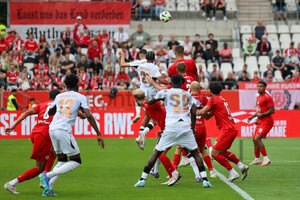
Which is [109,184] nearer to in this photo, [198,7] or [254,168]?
[254,168]

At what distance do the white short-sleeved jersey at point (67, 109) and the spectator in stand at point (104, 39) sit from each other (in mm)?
19308

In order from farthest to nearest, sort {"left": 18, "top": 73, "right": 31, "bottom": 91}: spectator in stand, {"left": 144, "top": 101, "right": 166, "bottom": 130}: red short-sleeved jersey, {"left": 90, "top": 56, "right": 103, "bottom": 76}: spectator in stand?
{"left": 90, "top": 56, "right": 103, "bottom": 76}: spectator in stand < {"left": 18, "top": 73, "right": 31, "bottom": 91}: spectator in stand < {"left": 144, "top": 101, "right": 166, "bottom": 130}: red short-sleeved jersey

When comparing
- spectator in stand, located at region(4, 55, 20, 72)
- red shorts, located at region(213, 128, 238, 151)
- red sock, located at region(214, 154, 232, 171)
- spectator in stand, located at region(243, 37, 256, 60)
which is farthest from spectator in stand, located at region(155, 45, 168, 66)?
red sock, located at region(214, 154, 232, 171)

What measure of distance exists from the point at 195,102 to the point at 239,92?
15061 millimetres

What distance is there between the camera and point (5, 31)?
30609 millimetres

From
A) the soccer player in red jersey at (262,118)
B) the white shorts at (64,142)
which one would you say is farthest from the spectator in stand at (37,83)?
the white shorts at (64,142)

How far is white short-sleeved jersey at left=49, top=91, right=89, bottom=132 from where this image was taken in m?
9.60

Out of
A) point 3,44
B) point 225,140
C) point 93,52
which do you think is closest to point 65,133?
point 225,140

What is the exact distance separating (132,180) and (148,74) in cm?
276

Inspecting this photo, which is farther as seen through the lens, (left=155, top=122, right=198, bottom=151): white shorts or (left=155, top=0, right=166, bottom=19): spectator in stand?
(left=155, top=0, right=166, bottom=19): spectator in stand

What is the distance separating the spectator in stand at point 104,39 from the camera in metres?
28.9

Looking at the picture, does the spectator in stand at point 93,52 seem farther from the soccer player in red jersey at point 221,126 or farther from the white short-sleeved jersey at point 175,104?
the white short-sleeved jersey at point 175,104

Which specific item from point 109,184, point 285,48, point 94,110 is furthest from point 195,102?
point 285,48

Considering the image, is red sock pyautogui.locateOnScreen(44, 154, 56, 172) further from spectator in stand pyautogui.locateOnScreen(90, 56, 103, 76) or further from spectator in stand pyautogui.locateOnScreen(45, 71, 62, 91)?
spectator in stand pyautogui.locateOnScreen(90, 56, 103, 76)
